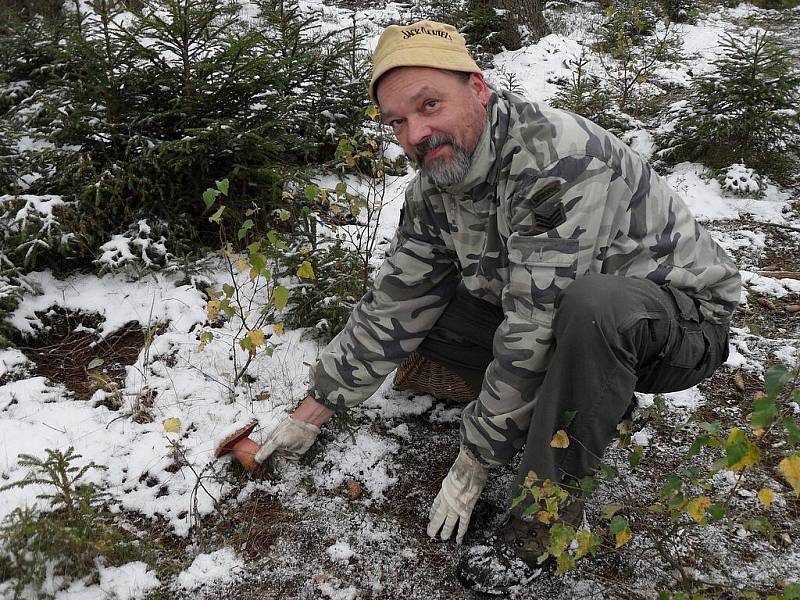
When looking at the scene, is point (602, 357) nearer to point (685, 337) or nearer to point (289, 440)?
point (685, 337)

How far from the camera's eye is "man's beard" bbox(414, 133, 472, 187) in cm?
207

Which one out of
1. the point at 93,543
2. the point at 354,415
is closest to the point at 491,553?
the point at 354,415

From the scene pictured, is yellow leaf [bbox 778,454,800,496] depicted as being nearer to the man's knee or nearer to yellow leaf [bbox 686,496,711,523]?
yellow leaf [bbox 686,496,711,523]

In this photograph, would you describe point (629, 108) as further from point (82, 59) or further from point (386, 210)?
point (82, 59)

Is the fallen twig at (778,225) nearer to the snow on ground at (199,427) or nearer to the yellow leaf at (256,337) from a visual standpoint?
the snow on ground at (199,427)

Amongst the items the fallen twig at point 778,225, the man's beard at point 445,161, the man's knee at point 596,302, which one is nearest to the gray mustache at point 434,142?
the man's beard at point 445,161

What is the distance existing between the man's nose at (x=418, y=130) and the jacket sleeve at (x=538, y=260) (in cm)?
35

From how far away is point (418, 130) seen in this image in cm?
207

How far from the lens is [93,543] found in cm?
207

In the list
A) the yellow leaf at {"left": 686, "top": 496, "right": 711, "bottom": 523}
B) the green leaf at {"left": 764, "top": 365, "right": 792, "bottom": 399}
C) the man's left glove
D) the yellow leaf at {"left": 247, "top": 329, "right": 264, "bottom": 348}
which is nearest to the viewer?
the green leaf at {"left": 764, "top": 365, "right": 792, "bottom": 399}

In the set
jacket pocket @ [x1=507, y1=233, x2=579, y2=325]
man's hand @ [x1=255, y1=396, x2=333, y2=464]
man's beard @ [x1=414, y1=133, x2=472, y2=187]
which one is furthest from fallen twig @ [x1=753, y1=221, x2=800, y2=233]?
man's hand @ [x1=255, y1=396, x2=333, y2=464]

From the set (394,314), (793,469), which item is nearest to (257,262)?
(394,314)

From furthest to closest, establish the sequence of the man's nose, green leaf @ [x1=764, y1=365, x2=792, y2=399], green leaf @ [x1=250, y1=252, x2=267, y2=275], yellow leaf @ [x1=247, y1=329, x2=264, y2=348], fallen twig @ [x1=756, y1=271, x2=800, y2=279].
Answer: fallen twig @ [x1=756, y1=271, x2=800, y2=279]
yellow leaf @ [x1=247, y1=329, x2=264, y2=348]
green leaf @ [x1=250, y1=252, x2=267, y2=275]
the man's nose
green leaf @ [x1=764, y1=365, x2=792, y2=399]

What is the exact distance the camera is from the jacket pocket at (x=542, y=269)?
6.45 feet
